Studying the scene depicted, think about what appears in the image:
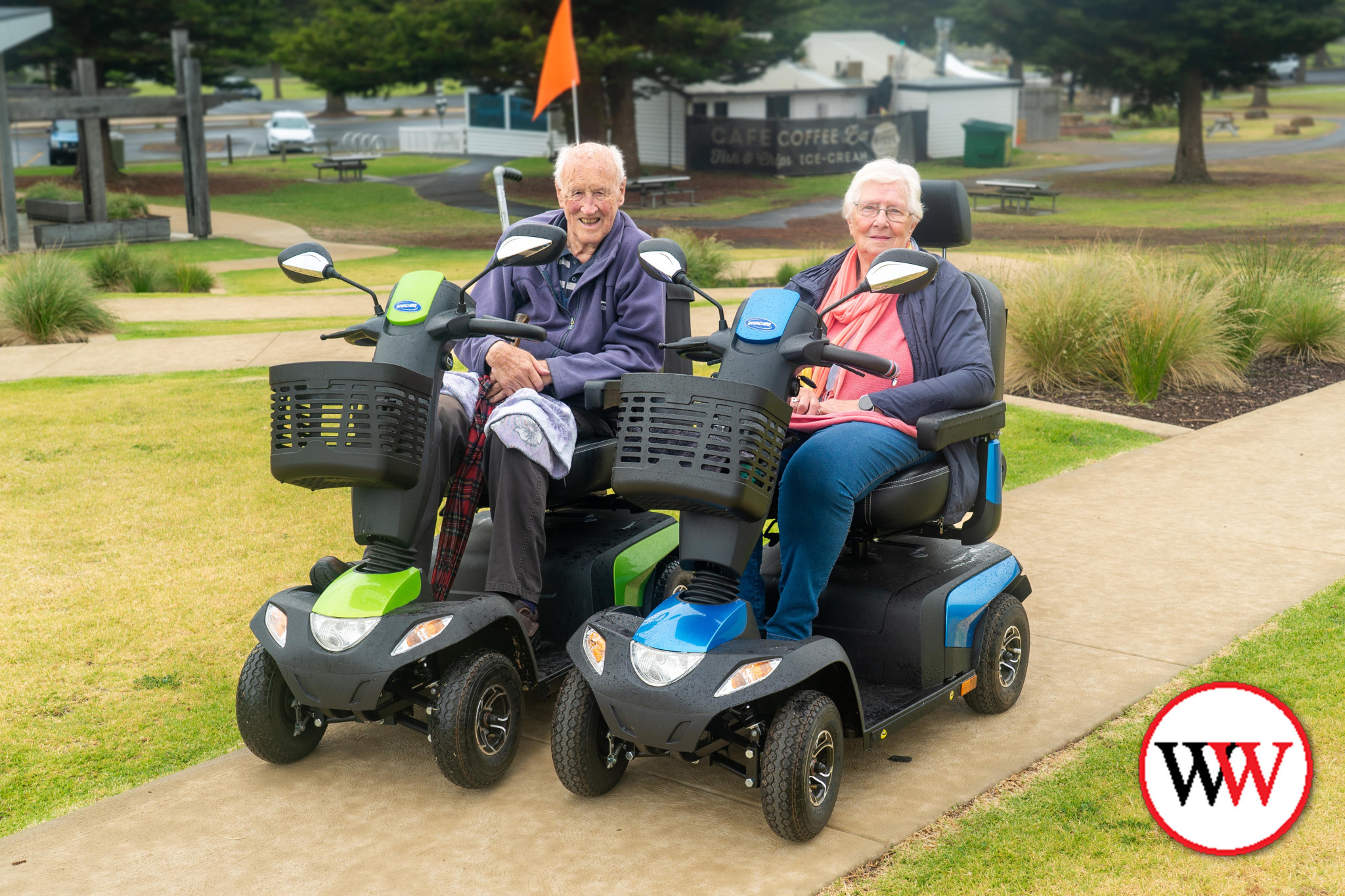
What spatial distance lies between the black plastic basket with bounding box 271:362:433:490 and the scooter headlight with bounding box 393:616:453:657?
33 centimetres

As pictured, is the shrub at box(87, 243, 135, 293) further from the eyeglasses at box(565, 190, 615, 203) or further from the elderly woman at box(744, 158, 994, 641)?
the elderly woman at box(744, 158, 994, 641)

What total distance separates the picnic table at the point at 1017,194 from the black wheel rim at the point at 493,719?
888 inches

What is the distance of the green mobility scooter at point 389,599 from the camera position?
10.1 ft

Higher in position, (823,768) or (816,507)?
(816,507)

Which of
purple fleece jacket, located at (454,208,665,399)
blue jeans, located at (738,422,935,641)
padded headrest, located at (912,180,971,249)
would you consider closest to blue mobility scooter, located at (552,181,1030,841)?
blue jeans, located at (738,422,935,641)

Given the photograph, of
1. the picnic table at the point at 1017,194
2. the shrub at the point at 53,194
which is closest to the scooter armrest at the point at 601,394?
the picnic table at the point at 1017,194

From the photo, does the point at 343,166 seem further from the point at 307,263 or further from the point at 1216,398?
the point at 307,263

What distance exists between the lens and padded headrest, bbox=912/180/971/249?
412 cm

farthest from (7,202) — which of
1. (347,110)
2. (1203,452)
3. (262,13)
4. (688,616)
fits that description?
(347,110)

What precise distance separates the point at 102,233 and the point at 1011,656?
20363mm

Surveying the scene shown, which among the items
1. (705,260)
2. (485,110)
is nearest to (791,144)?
(485,110)

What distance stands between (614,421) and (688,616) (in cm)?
108

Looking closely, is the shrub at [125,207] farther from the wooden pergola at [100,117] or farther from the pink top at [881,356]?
the pink top at [881,356]

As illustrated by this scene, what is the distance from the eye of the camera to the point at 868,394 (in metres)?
3.63
